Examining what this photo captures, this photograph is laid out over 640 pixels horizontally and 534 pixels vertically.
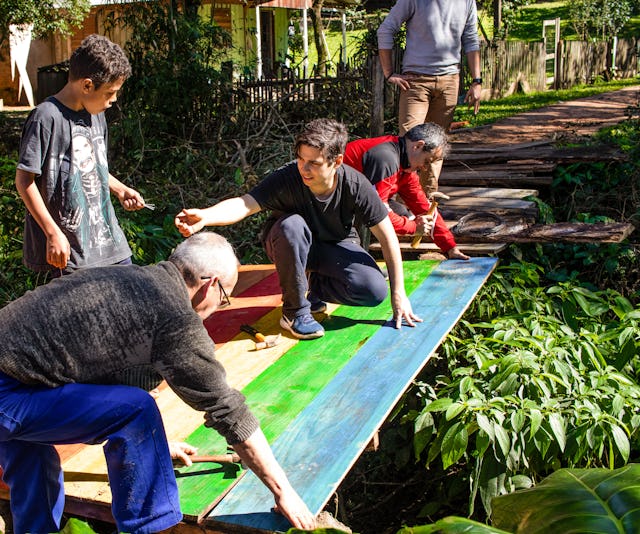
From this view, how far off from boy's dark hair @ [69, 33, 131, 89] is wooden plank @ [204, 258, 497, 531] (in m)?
1.64

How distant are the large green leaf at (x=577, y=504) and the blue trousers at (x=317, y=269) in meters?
2.54

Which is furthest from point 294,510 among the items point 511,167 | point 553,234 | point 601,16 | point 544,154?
point 601,16

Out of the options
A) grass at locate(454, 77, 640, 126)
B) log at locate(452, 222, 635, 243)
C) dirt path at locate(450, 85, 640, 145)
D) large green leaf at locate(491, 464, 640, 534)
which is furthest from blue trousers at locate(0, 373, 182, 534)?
grass at locate(454, 77, 640, 126)

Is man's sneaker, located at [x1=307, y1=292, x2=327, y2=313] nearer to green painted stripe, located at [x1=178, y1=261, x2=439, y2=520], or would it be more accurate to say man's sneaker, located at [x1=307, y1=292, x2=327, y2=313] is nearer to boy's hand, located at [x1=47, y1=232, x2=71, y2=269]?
green painted stripe, located at [x1=178, y1=261, x2=439, y2=520]

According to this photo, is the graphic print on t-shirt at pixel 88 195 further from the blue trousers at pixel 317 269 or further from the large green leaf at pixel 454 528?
the large green leaf at pixel 454 528

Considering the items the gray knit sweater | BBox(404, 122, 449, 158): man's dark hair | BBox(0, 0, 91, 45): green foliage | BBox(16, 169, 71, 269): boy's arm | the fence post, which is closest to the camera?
the gray knit sweater

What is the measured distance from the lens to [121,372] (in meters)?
2.54

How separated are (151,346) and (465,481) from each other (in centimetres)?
207

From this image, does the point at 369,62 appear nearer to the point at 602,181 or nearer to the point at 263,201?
the point at 602,181

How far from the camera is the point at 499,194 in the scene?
24.0 feet

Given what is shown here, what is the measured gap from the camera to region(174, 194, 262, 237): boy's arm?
11.6ft

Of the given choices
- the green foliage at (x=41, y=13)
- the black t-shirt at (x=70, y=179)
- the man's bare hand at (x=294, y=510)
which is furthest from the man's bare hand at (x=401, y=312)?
→ the green foliage at (x=41, y=13)

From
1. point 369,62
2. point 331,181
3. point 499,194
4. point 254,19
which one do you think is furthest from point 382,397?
point 254,19

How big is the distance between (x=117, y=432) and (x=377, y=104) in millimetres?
5897
